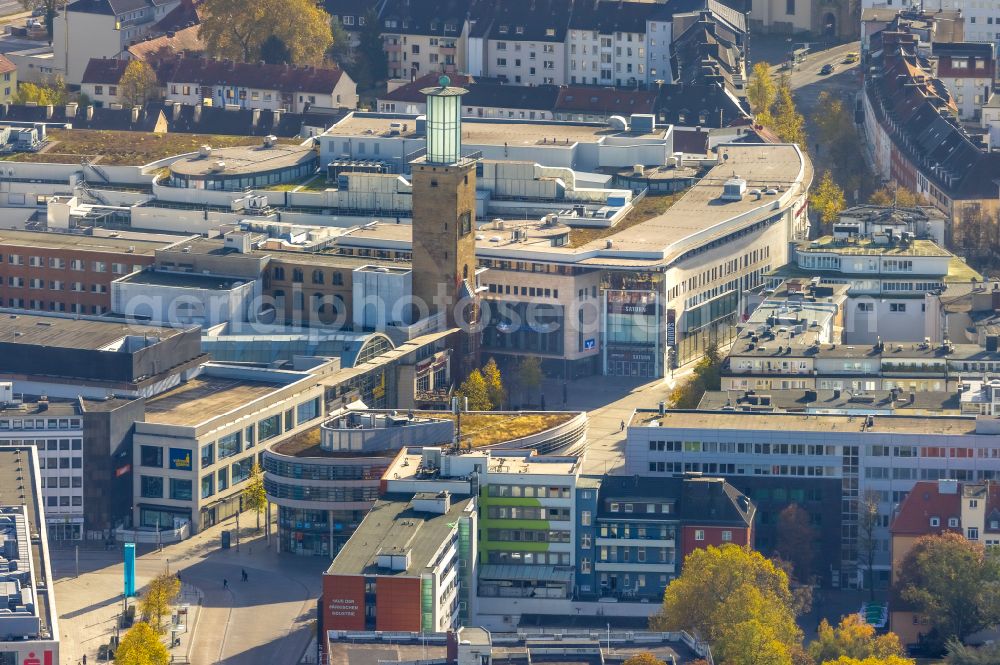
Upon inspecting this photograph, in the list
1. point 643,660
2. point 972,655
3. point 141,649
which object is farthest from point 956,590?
point 141,649

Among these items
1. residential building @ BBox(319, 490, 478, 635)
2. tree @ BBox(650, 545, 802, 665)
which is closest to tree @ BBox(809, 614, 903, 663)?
tree @ BBox(650, 545, 802, 665)

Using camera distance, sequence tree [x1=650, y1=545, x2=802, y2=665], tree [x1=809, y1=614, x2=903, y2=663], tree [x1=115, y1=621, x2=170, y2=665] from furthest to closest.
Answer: tree [x1=115, y1=621, x2=170, y2=665] → tree [x1=809, y1=614, x2=903, y2=663] → tree [x1=650, y1=545, x2=802, y2=665]

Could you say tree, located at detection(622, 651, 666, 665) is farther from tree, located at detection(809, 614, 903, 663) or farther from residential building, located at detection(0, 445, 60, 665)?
residential building, located at detection(0, 445, 60, 665)

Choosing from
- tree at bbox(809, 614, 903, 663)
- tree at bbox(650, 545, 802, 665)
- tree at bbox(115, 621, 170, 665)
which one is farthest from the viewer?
tree at bbox(115, 621, 170, 665)

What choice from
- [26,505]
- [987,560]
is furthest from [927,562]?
[26,505]

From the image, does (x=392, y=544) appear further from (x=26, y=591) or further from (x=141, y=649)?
(x=26, y=591)

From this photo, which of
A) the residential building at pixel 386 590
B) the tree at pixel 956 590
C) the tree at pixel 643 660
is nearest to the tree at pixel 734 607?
the tree at pixel 643 660
